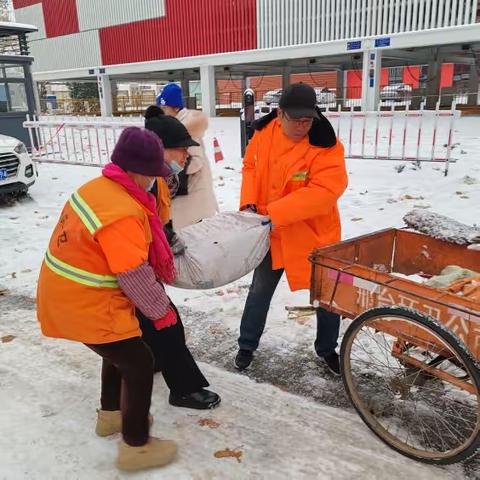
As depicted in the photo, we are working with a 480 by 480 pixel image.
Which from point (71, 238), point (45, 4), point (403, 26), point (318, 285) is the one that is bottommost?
point (318, 285)

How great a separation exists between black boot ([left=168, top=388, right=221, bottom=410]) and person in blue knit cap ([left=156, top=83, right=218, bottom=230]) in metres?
1.11

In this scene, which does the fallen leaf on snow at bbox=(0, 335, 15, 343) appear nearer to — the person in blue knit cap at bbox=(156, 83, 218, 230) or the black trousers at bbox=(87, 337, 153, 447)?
the person in blue knit cap at bbox=(156, 83, 218, 230)

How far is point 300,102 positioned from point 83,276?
1.42 m

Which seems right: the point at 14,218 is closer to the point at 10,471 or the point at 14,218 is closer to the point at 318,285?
the point at 10,471

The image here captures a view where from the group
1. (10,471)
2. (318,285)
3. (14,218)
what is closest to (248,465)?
(318,285)

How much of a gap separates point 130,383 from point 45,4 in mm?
35555

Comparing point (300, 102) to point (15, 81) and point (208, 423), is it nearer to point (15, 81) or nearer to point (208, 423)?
point (208, 423)

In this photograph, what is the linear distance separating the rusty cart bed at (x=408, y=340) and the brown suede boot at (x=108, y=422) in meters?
1.22

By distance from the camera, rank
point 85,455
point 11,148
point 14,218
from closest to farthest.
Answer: point 85,455 < point 14,218 < point 11,148

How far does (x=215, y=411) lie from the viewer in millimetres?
2844

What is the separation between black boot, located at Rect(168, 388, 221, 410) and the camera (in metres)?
2.85

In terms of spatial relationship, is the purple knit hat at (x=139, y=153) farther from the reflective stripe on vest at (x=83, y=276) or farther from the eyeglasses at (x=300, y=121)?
the eyeglasses at (x=300, y=121)

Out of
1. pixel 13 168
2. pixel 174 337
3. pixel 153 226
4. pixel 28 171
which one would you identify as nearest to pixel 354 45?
pixel 28 171

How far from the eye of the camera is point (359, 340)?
11.0ft
